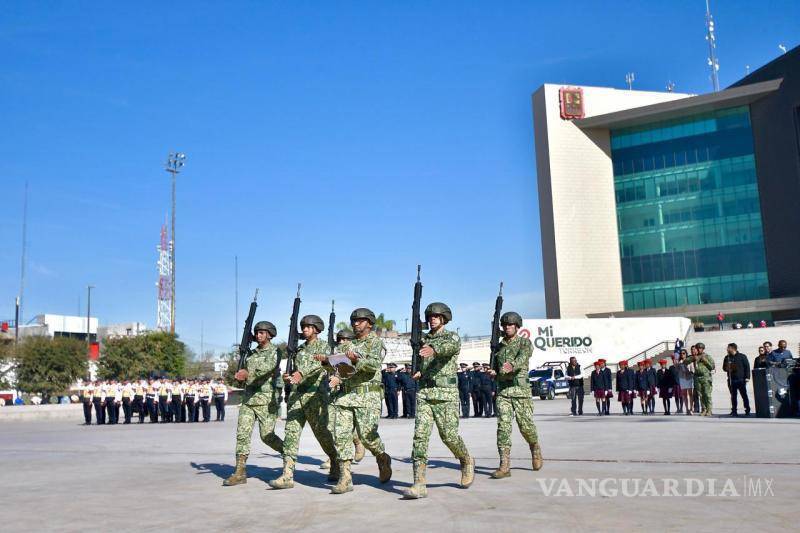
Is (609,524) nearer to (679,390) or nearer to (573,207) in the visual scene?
(679,390)

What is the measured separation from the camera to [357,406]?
8.37 m

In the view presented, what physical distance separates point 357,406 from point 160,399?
70.0ft

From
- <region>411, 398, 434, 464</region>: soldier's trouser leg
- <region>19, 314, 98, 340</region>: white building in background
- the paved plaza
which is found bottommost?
the paved plaza

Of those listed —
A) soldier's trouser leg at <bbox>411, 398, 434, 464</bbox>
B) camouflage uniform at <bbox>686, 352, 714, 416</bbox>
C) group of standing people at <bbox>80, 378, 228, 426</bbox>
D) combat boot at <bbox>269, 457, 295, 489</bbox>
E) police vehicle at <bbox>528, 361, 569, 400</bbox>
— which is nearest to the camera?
soldier's trouser leg at <bbox>411, 398, 434, 464</bbox>

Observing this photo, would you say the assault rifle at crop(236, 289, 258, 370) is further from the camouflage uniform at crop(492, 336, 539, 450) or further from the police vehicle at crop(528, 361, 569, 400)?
the police vehicle at crop(528, 361, 569, 400)

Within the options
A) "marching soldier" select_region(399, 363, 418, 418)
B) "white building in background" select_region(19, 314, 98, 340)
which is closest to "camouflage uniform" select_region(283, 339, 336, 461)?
"marching soldier" select_region(399, 363, 418, 418)

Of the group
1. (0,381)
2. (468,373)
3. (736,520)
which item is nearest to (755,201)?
(468,373)

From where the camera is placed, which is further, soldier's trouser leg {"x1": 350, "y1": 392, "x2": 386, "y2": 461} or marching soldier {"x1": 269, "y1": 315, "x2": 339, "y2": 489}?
marching soldier {"x1": 269, "y1": 315, "x2": 339, "y2": 489}

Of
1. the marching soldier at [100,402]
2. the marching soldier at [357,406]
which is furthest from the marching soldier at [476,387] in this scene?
the marching soldier at [357,406]

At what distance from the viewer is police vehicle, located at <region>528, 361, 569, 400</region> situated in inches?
1399

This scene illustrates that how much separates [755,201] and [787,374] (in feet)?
183

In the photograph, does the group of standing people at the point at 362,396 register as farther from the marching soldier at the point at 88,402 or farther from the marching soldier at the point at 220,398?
the marching soldier at the point at 88,402

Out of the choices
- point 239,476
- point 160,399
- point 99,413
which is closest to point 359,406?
point 239,476

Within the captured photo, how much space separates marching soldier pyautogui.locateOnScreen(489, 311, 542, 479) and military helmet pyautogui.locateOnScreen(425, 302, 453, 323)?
1155 mm
